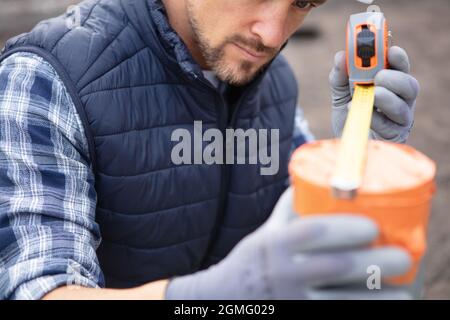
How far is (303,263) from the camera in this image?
0.82 meters

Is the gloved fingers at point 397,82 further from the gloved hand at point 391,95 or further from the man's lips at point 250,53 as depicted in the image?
the man's lips at point 250,53

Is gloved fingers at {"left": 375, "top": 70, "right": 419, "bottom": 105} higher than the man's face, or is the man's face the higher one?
the man's face

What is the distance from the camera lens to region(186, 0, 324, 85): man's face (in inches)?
57.3

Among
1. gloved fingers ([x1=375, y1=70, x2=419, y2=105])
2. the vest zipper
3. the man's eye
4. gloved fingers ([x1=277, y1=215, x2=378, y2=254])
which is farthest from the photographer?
the vest zipper

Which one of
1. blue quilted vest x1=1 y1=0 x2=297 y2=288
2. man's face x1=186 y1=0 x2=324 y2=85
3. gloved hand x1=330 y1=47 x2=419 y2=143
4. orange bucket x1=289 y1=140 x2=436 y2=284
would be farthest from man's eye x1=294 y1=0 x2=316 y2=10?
orange bucket x1=289 y1=140 x2=436 y2=284

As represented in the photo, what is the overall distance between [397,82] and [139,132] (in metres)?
0.61

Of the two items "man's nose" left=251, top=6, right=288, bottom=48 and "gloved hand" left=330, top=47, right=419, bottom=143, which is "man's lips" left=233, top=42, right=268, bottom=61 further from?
"gloved hand" left=330, top=47, right=419, bottom=143

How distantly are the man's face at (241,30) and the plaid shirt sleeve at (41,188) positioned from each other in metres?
0.38

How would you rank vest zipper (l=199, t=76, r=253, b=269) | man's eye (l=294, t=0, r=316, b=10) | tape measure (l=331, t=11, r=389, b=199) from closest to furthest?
1. tape measure (l=331, t=11, r=389, b=199)
2. man's eye (l=294, t=0, r=316, b=10)
3. vest zipper (l=199, t=76, r=253, b=269)

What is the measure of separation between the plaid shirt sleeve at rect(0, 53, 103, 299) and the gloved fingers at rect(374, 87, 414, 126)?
0.66 m

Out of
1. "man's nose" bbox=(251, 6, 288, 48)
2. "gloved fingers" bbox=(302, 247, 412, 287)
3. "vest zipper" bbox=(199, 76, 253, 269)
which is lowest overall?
"vest zipper" bbox=(199, 76, 253, 269)

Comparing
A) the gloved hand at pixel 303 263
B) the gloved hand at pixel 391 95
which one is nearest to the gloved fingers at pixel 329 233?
the gloved hand at pixel 303 263

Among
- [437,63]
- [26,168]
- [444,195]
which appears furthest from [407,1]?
[26,168]

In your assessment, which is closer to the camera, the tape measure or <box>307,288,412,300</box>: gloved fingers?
<box>307,288,412,300</box>: gloved fingers
